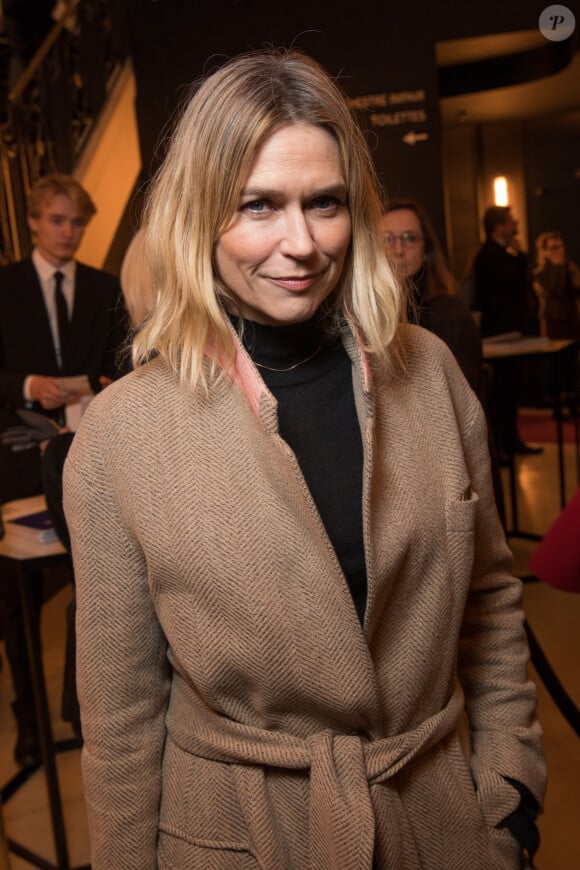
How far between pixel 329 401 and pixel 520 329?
2.49 meters

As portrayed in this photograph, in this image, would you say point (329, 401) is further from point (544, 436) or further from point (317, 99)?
point (544, 436)

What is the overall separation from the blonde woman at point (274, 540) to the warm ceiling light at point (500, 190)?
1.71 metres

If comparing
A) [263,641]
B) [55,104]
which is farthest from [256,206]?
[55,104]

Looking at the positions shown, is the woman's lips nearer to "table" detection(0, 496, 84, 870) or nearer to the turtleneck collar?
the turtleneck collar

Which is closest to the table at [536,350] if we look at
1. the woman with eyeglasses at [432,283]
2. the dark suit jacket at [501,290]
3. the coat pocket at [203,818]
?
the dark suit jacket at [501,290]

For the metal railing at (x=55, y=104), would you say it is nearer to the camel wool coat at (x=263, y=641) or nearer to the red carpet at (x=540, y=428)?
the red carpet at (x=540, y=428)

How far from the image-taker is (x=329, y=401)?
1.48m

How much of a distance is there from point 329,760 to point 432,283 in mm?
2222

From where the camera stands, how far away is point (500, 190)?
3.09 meters

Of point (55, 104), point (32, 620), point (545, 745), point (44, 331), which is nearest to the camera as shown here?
point (32, 620)

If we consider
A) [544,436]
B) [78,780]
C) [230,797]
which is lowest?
[78,780]

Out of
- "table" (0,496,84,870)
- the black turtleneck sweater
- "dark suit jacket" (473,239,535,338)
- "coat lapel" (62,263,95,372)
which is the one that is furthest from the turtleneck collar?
"coat lapel" (62,263,95,372)

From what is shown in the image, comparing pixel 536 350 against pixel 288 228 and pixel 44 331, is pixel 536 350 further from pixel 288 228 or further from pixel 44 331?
pixel 288 228

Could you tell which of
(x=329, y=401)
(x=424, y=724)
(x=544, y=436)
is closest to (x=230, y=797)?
(x=424, y=724)
